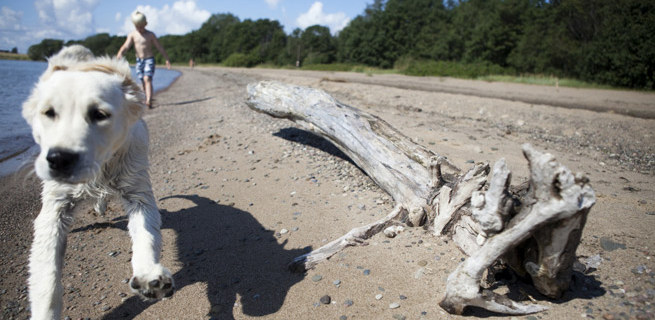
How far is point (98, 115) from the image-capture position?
243 cm

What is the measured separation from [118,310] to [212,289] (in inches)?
29.6

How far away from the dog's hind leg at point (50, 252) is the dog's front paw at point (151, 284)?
800 mm

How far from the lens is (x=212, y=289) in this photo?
314cm

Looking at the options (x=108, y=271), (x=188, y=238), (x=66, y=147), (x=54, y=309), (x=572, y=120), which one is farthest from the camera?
(x=572, y=120)

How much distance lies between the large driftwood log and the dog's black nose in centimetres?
188

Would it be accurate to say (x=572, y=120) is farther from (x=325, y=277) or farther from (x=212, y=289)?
(x=212, y=289)

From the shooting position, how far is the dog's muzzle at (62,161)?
2.11m

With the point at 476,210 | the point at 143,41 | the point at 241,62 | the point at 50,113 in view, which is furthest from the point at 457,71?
the point at 241,62

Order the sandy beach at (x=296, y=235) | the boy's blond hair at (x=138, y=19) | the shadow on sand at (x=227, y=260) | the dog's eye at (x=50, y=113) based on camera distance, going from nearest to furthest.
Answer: the dog's eye at (x=50, y=113) → the sandy beach at (x=296, y=235) → the shadow on sand at (x=227, y=260) → the boy's blond hair at (x=138, y=19)

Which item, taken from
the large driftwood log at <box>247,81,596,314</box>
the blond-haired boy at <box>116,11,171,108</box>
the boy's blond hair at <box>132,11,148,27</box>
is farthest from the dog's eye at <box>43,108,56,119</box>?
the boy's blond hair at <box>132,11,148,27</box>

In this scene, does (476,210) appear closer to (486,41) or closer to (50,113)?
(50,113)

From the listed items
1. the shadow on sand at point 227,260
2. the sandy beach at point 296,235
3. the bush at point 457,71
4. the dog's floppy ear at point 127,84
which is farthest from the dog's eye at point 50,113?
the bush at point 457,71

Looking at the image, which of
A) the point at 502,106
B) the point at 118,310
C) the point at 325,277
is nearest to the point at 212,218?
the point at 118,310

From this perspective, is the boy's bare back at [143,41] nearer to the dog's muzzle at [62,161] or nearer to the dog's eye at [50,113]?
the dog's eye at [50,113]
